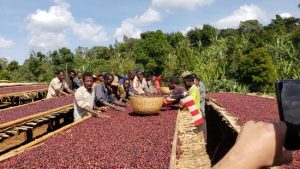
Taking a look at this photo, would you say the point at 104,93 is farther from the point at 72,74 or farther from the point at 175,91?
the point at 72,74

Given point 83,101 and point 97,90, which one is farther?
point 97,90

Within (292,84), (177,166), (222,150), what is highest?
(292,84)

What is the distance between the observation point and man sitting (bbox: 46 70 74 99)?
11.3m

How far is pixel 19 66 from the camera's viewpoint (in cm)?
3850

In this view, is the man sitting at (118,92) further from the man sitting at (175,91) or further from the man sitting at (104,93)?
the man sitting at (175,91)

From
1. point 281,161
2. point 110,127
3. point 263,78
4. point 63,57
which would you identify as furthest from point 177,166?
point 63,57

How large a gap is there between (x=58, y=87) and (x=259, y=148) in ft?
37.5

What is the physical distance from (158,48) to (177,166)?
50.6 meters

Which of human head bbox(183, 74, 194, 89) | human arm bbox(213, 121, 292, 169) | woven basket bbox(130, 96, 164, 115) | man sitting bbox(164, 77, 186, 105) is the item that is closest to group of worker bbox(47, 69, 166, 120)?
woven basket bbox(130, 96, 164, 115)

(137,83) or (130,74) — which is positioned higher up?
(130,74)

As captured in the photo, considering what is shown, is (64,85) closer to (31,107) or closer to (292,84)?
(31,107)

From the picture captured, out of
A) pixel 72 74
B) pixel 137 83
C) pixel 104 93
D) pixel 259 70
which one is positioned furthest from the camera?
pixel 259 70

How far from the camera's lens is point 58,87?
1163cm

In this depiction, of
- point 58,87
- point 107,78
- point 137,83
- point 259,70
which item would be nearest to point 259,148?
point 107,78
